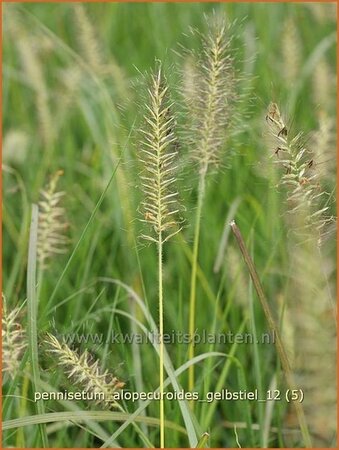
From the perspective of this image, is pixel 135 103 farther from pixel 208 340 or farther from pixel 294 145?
pixel 208 340

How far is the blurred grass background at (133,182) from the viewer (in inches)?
47.6

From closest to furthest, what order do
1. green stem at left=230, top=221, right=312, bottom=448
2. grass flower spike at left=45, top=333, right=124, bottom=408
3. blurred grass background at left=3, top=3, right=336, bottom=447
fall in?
green stem at left=230, top=221, right=312, bottom=448
grass flower spike at left=45, top=333, right=124, bottom=408
blurred grass background at left=3, top=3, right=336, bottom=447

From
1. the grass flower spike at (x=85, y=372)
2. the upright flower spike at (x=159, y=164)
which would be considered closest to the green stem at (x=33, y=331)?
the grass flower spike at (x=85, y=372)

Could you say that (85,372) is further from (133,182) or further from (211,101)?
(211,101)

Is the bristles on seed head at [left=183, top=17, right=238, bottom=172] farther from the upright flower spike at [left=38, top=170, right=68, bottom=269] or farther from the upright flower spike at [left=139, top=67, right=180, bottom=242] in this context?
the upright flower spike at [left=38, top=170, right=68, bottom=269]

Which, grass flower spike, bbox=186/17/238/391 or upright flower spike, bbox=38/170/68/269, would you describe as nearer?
grass flower spike, bbox=186/17/238/391

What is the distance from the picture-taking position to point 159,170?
1022 mm

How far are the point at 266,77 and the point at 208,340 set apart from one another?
0.81m

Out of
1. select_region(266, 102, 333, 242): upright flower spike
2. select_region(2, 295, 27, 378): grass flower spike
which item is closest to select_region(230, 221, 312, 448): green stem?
select_region(266, 102, 333, 242): upright flower spike

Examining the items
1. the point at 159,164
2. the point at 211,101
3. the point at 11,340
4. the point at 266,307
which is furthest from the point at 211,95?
the point at 11,340

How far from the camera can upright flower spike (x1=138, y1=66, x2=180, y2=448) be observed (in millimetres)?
1006

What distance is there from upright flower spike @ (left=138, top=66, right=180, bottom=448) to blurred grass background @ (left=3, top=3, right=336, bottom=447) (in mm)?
40

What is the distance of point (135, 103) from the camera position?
1074 millimetres

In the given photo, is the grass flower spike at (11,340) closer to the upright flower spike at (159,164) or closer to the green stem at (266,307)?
the upright flower spike at (159,164)
